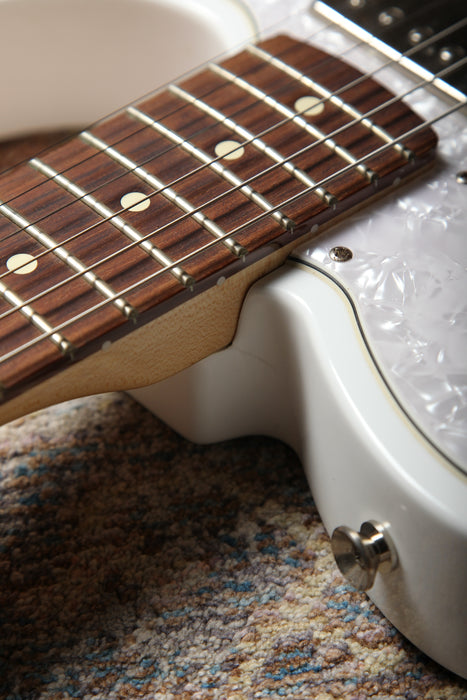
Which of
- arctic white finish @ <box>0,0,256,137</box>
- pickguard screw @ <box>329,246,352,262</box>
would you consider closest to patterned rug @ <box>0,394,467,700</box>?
pickguard screw @ <box>329,246,352,262</box>

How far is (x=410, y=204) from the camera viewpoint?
824 millimetres

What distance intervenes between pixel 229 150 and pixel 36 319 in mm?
271

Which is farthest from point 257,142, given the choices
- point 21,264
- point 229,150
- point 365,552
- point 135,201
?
point 365,552

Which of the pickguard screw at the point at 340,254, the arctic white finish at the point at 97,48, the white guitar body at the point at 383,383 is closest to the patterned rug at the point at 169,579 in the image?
the white guitar body at the point at 383,383

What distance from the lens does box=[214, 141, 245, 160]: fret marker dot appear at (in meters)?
0.82

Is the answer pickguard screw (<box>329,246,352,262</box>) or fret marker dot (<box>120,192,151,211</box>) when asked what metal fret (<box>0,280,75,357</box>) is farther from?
pickguard screw (<box>329,246,352,262</box>)

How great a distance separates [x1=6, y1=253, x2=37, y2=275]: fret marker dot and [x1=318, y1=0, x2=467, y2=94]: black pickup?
0.50 metres

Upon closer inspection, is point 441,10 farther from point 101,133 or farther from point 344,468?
point 344,468

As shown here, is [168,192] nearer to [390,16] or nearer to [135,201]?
[135,201]

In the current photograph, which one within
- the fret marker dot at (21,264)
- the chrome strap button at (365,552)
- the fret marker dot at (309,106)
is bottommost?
the chrome strap button at (365,552)

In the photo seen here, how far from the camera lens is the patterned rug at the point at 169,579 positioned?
2.48 feet

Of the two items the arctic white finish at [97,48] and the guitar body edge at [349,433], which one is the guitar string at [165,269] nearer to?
the guitar body edge at [349,433]

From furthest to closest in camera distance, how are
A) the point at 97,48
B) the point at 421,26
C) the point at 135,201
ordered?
the point at 97,48
the point at 421,26
the point at 135,201

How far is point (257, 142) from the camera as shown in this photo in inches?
32.9
